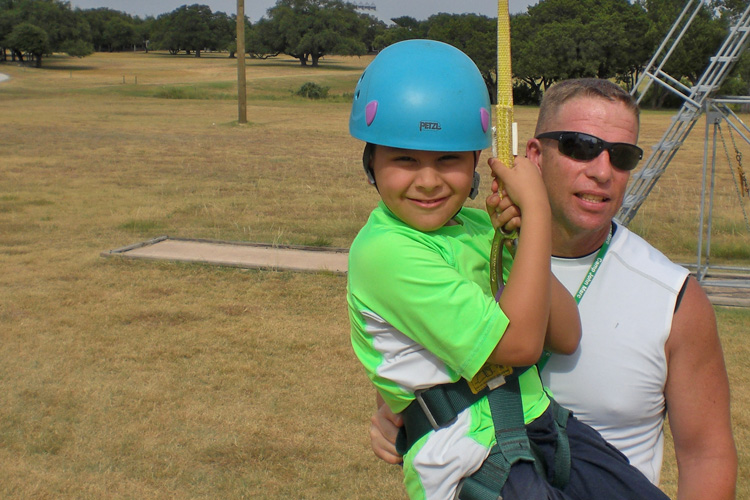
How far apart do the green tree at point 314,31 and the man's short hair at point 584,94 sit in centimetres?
7916

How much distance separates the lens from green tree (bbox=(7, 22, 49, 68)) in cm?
7119

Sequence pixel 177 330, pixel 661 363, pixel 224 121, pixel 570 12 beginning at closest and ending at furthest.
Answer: pixel 661 363, pixel 177 330, pixel 224 121, pixel 570 12

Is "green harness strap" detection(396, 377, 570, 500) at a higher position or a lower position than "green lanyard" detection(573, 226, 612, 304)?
lower

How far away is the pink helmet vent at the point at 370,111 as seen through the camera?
1.96 meters

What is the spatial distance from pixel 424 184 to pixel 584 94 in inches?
28.6

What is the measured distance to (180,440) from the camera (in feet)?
16.4

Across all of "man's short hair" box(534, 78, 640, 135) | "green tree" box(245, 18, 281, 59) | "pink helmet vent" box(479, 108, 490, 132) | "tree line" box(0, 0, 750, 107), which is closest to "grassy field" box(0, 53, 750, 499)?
"man's short hair" box(534, 78, 640, 135)

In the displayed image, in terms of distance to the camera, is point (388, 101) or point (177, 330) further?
point (177, 330)

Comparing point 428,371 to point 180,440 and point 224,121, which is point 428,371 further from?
point 224,121

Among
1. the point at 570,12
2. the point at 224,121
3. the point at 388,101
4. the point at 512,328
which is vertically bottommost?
the point at 224,121

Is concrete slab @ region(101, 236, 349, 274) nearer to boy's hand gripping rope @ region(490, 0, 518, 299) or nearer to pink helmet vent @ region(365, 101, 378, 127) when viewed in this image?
pink helmet vent @ region(365, 101, 378, 127)

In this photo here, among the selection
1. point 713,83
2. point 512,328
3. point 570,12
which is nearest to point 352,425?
point 512,328

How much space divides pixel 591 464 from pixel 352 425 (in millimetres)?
3557

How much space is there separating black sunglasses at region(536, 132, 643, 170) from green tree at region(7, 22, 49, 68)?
7961 centimetres
